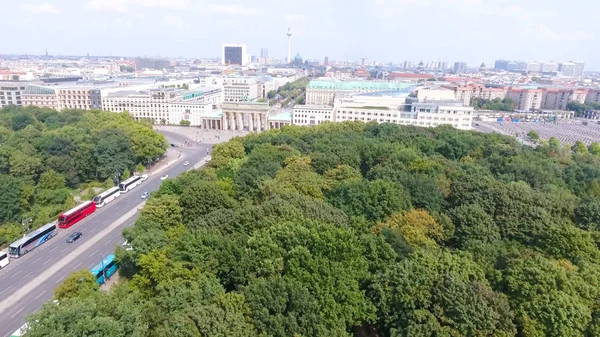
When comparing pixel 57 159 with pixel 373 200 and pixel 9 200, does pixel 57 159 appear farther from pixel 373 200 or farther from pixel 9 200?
pixel 373 200

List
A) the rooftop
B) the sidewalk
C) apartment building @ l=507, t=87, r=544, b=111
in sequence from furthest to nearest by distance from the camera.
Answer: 1. apartment building @ l=507, t=87, r=544, b=111
2. the rooftop
3. the sidewalk

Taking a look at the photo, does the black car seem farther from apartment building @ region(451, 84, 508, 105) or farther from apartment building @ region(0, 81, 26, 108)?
apartment building @ region(451, 84, 508, 105)

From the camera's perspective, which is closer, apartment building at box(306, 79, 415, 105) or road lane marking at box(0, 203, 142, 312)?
road lane marking at box(0, 203, 142, 312)

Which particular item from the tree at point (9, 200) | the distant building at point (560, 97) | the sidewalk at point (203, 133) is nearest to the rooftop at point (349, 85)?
the sidewalk at point (203, 133)

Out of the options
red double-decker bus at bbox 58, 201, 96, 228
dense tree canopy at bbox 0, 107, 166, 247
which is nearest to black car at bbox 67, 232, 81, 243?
red double-decker bus at bbox 58, 201, 96, 228

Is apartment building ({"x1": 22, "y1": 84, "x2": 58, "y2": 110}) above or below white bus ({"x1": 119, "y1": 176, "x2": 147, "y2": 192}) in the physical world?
above

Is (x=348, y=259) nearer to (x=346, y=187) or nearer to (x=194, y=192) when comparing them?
(x=346, y=187)

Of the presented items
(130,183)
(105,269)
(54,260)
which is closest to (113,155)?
(130,183)
